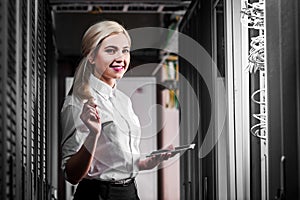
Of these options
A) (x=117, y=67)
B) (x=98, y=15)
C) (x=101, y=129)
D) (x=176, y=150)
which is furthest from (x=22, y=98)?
(x=98, y=15)

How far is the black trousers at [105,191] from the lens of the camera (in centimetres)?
425

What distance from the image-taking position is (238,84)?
348 centimetres

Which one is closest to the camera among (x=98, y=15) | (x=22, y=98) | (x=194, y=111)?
(x=22, y=98)

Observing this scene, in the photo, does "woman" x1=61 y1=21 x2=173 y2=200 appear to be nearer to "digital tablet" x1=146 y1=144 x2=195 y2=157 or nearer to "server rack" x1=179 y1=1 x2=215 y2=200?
"digital tablet" x1=146 y1=144 x2=195 y2=157

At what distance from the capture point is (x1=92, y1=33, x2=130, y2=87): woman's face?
14.3 ft

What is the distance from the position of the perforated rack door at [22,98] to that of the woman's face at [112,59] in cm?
43

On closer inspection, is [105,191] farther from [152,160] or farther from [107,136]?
[152,160]

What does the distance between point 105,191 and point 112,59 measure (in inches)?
32.0

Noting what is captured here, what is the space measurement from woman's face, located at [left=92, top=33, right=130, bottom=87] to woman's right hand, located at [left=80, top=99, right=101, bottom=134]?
0.18m

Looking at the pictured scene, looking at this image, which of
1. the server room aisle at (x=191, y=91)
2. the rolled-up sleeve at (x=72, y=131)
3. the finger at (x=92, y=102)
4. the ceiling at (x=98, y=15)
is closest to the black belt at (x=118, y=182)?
the rolled-up sleeve at (x=72, y=131)

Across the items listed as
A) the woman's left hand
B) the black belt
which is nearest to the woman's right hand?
the black belt

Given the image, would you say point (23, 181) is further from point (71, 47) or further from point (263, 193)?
point (71, 47)

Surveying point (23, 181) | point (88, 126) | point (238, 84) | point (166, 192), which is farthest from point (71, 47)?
point (23, 181)

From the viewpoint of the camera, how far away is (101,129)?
4.34 meters
